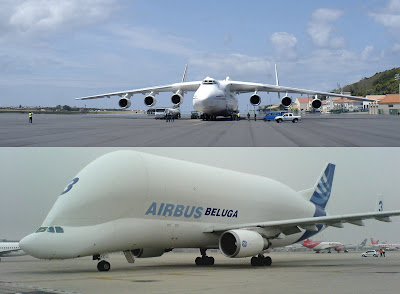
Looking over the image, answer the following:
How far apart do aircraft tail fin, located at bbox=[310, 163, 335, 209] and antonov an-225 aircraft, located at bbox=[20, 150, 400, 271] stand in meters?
7.58

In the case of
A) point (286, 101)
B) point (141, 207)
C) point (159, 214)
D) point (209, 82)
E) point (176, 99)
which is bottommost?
point (159, 214)

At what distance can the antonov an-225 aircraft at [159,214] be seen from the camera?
2384 cm

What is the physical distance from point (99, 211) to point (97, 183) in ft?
4.21

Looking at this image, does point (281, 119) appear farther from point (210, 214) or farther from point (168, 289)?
point (168, 289)

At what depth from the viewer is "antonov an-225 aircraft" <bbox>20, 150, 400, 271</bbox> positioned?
78.2 feet

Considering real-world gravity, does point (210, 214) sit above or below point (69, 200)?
below

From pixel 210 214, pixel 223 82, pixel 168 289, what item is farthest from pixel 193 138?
pixel 223 82

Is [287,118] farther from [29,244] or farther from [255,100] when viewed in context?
[29,244]

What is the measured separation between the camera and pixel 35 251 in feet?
76.2

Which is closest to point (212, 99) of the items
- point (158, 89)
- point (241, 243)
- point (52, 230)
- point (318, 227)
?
point (158, 89)

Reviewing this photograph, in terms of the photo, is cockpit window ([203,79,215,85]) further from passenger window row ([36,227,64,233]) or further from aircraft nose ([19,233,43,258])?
aircraft nose ([19,233,43,258])

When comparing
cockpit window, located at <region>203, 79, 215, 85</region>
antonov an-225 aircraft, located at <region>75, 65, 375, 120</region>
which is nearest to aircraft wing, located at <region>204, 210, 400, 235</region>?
antonov an-225 aircraft, located at <region>75, 65, 375, 120</region>

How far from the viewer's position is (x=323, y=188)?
4469cm

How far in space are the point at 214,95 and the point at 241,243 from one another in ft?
128
